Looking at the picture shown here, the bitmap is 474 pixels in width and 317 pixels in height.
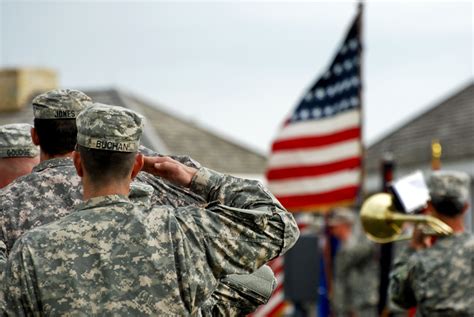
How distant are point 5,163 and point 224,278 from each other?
55.0 inches

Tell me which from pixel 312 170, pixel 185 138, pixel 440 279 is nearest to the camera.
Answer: pixel 440 279

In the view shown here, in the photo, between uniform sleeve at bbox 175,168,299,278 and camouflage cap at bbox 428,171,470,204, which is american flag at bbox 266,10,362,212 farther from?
uniform sleeve at bbox 175,168,299,278

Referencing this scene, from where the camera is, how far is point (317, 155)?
1488 centimetres

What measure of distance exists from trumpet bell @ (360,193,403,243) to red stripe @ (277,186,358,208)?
4.86 meters

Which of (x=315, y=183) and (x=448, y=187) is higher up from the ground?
(x=448, y=187)

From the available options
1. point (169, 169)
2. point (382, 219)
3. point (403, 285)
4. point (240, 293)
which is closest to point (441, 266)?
point (403, 285)

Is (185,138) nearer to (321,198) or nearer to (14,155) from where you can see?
(321,198)

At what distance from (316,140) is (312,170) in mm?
337

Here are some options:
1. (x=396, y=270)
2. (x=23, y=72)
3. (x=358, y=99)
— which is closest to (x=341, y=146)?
(x=358, y=99)

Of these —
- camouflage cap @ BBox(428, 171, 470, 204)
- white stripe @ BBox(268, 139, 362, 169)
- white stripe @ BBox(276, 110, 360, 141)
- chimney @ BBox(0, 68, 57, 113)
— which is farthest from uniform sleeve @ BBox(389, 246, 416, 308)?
chimney @ BBox(0, 68, 57, 113)

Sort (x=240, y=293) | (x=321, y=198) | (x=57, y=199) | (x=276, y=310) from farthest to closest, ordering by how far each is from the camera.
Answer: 1. (x=276, y=310)
2. (x=321, y=198)
3. (x=240, y=293)
4. (x=57, y=199)

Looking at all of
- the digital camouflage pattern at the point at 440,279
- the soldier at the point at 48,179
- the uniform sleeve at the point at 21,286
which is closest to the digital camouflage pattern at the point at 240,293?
the soldier at the point at 48,179

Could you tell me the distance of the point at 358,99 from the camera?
1496 centimetres

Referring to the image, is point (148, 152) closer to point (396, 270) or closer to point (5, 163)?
point (5, 163)
